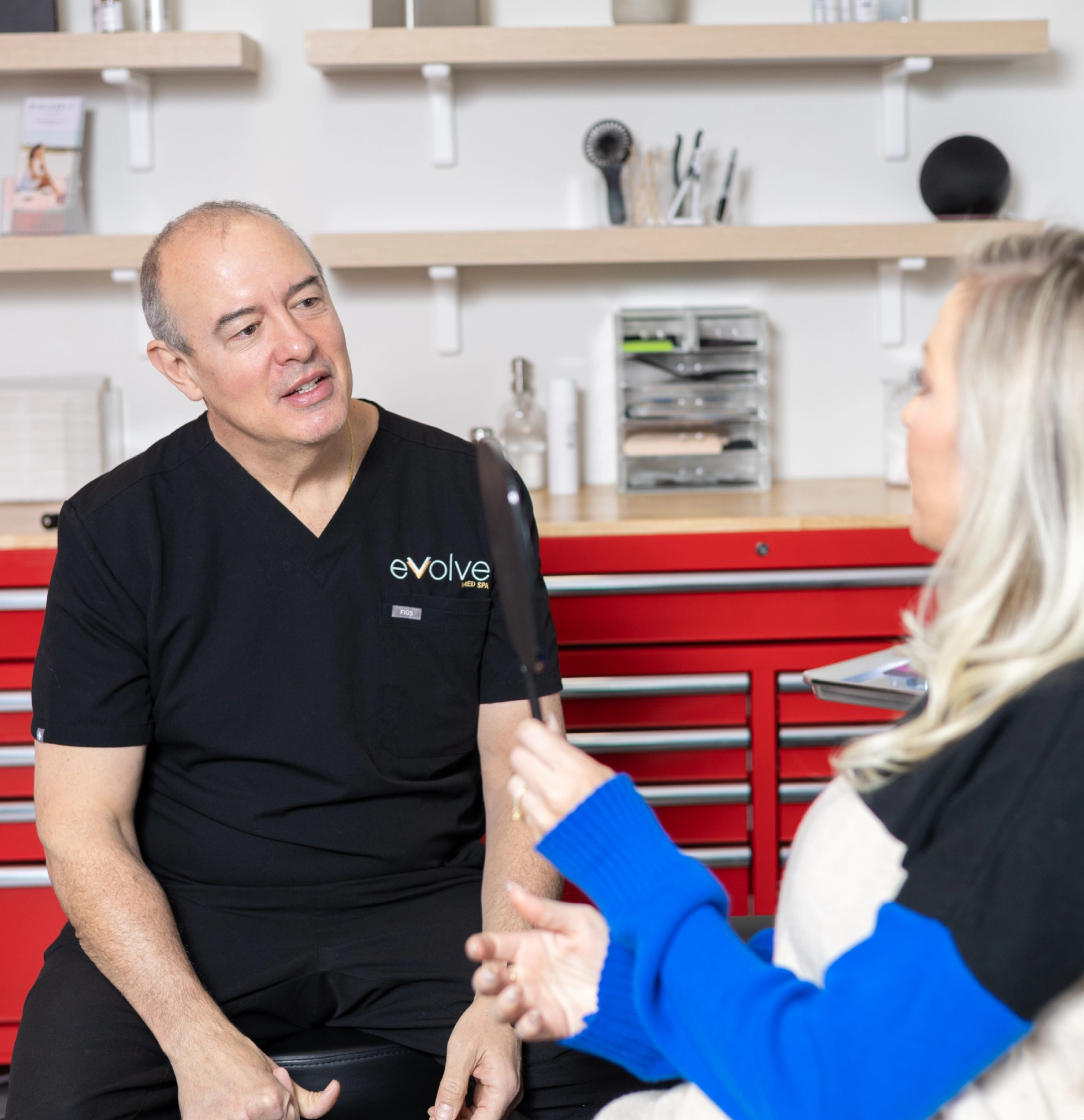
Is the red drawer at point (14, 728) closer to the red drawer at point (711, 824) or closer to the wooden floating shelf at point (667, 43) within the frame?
the red drawer at point (711, 824)

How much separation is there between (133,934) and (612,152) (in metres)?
1.78

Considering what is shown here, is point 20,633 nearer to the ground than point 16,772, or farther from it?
farther from it

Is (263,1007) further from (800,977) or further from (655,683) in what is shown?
(655,683)

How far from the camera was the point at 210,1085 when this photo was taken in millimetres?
1177

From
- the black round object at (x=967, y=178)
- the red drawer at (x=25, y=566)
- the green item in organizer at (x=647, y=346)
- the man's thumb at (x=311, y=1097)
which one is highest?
the black round object at (x=967, y=178)

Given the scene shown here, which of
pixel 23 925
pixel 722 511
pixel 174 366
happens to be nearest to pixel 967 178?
pixel 722 511

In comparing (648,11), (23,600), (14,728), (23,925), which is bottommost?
(23,925)

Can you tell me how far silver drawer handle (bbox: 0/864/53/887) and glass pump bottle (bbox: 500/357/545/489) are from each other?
1151 millimetres

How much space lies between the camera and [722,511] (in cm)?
215

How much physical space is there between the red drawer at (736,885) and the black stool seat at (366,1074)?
2.97 ft

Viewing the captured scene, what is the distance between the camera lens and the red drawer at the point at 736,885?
85.1 inches

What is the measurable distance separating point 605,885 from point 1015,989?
0.82 feet

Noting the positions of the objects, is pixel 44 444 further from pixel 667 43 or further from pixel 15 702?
pixel 667 43

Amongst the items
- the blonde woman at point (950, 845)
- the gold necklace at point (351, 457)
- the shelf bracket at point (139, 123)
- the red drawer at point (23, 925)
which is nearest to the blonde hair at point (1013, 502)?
the blonde woman at point (950, 845)
